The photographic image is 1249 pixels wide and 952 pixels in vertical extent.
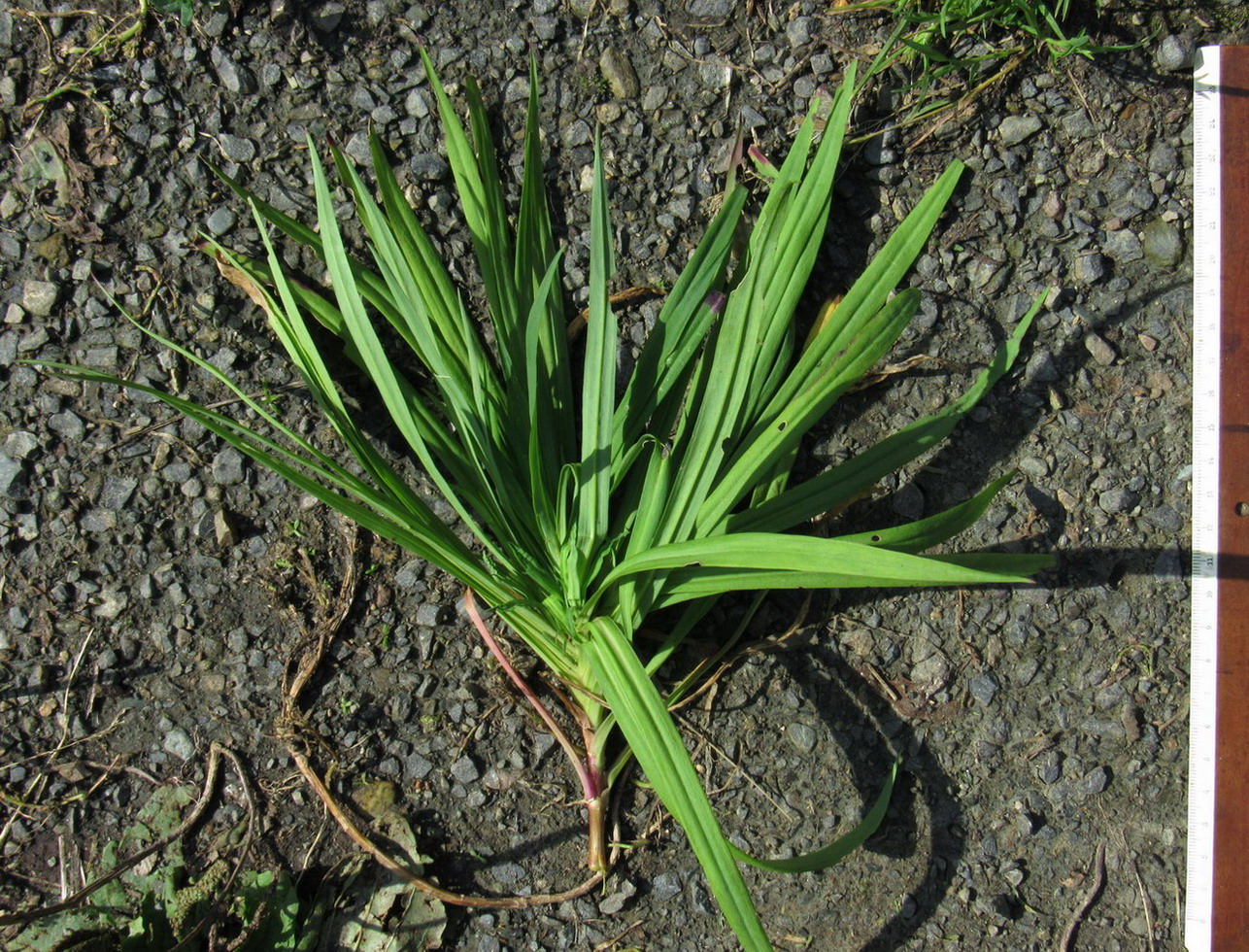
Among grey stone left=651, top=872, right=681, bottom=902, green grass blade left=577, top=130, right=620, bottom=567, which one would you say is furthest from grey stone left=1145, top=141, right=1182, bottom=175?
grey stone left=651, top=872, right=681, bottom=902

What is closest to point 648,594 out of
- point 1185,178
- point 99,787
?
point 99,787

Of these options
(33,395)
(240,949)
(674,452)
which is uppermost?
(674,452)

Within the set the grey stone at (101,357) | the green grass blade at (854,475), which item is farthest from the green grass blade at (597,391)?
the grey stone at (101,357)

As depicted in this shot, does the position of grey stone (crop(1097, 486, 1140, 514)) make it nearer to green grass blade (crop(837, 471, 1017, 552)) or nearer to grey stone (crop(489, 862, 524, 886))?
green grass blade (crop(837, 471, 1017, 552))

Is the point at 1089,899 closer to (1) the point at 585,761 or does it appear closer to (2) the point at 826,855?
(2) the point at 826,855

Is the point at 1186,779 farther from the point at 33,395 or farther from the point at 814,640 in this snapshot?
the point at 33,395
